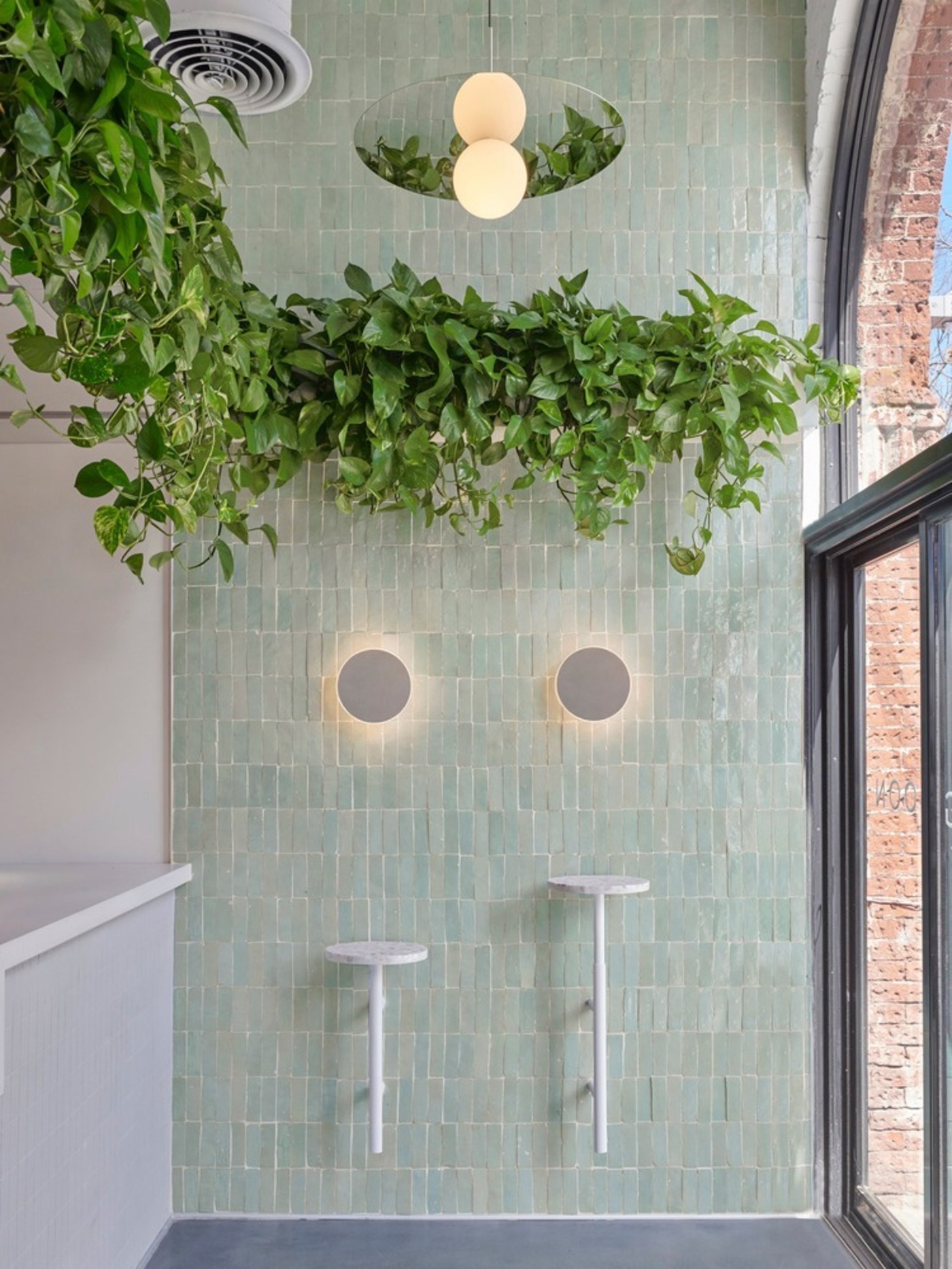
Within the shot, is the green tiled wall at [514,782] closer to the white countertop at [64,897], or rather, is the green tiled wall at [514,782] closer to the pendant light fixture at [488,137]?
the white countertop at [64,897]

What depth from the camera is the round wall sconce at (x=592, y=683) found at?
9.80ft

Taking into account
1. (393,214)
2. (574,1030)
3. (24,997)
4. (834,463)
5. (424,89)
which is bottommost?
(574,1030)

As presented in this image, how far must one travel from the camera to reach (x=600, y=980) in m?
2.85

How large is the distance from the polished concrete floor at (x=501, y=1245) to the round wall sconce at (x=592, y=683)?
4.07 feet

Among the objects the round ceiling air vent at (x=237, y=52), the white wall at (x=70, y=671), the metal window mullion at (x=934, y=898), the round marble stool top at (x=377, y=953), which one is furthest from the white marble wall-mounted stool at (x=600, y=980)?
the round ceiling air vent at (x=237, y=52)

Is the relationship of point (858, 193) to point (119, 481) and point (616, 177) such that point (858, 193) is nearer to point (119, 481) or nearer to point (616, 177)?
point (616, 177)

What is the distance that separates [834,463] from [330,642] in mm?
1387

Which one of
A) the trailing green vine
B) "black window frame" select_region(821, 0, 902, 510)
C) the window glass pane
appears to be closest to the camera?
the trailing green vine

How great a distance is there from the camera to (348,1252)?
2.77 m

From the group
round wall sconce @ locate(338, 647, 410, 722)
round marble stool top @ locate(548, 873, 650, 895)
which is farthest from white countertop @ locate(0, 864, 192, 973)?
round marble stool top @ locate(548, 873, 650, 895)

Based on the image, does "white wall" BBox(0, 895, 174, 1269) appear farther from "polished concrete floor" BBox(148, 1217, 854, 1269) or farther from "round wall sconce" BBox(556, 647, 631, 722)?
"round wall sconce" BBox(556, 647, 631, 722)

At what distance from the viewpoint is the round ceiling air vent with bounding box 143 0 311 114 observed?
158 cm

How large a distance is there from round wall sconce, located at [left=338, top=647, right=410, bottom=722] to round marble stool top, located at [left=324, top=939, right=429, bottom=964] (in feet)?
1.79

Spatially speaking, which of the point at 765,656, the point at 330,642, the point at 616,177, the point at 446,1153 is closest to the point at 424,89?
the point at 616,177
